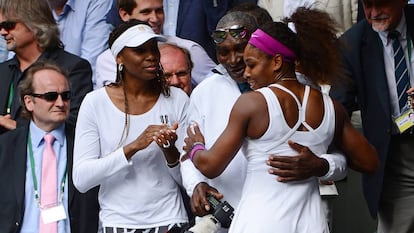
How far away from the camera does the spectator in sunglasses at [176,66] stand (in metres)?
6.48

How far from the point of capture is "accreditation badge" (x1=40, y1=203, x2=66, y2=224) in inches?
236

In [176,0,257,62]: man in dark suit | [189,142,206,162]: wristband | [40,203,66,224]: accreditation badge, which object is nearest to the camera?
[189,142,206,162]: wristband

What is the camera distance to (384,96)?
6121mm

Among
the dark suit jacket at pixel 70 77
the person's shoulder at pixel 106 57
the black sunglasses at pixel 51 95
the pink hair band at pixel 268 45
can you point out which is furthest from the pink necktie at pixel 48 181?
the pink hair band at pixel 268 45

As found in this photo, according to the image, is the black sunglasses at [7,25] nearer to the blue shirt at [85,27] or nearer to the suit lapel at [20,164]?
the blue shirt at [85,27]

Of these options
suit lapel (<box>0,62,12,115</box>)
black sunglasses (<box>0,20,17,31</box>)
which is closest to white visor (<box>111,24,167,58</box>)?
suit lapel (<box>0,62,12,115</box>)

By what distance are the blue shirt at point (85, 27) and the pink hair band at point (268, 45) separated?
10.3ft

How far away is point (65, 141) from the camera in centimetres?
625

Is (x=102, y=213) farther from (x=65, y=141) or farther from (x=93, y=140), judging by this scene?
(x=65, y=141)

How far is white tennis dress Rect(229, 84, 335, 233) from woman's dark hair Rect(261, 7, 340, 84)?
7.3 inches

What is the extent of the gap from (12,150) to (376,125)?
2.25 m

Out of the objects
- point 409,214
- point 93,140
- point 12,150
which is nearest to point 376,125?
point 409,214

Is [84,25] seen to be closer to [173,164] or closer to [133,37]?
[133,37]

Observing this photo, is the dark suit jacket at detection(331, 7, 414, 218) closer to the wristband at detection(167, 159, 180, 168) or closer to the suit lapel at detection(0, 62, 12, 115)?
the wristband at detection(167, 159, 180, 168)
